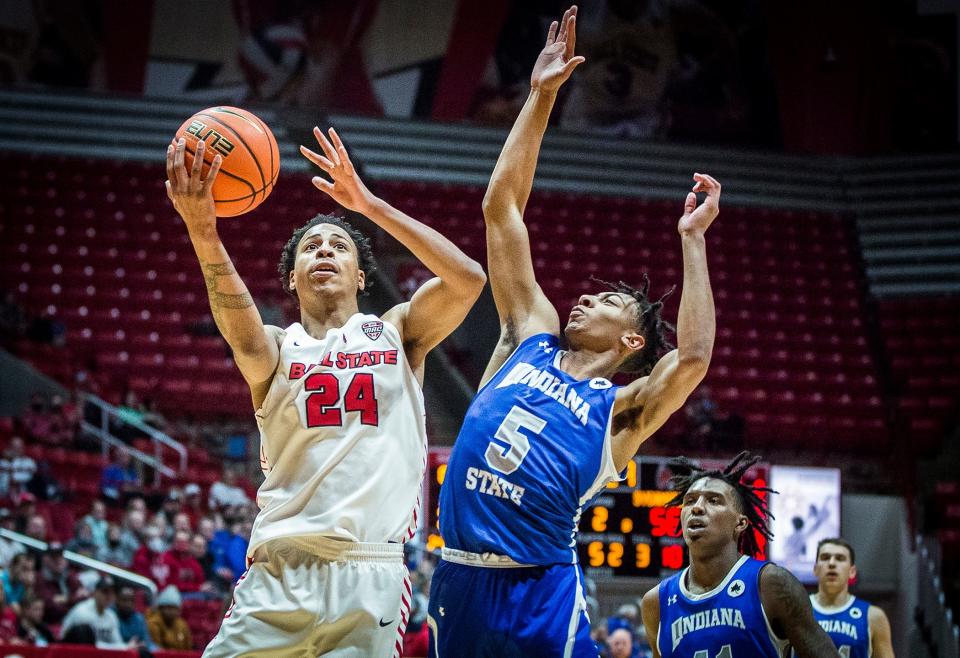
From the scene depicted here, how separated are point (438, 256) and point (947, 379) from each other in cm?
1427

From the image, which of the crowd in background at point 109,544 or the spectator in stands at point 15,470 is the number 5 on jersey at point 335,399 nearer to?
the crowd in background at point 109,544

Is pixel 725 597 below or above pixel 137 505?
below

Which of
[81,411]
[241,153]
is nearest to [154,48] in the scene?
[81,411]

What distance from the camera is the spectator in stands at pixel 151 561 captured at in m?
10.7

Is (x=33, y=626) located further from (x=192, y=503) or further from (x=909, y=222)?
(x=909, y=222)

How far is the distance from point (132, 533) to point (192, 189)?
8428mm

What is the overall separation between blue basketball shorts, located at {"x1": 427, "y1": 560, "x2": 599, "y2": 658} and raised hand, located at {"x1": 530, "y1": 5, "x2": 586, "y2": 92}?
68.7 inches

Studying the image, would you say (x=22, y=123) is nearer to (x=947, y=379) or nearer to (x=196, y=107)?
(x=196, y=107)

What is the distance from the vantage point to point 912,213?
67.3 ft

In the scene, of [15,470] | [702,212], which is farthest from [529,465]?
[15,470]

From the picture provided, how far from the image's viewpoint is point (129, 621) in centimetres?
973

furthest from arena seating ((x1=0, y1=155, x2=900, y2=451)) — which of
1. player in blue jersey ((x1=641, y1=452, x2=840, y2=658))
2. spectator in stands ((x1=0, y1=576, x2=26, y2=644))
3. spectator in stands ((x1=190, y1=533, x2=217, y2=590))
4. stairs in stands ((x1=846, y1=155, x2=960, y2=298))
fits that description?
player in blue jersey ((x1=641, y1=452, x2=840, y2=658))

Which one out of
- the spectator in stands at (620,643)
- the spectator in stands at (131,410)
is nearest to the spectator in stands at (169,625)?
the spectator in stands at (620,643)

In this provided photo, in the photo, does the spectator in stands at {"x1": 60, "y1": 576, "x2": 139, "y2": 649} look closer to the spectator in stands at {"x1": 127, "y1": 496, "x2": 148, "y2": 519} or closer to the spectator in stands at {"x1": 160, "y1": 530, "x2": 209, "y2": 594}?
the spectator in stands at {"x1": 160, "y1": 530, "x2": 209, "y2": 594}
